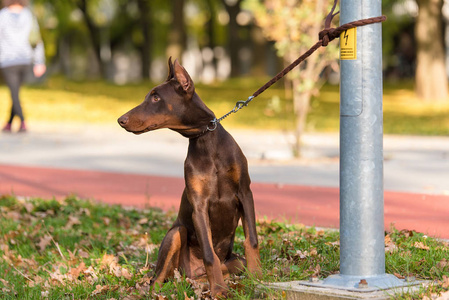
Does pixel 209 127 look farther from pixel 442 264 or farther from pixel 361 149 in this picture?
pixel 442 264

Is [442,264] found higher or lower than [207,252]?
lower

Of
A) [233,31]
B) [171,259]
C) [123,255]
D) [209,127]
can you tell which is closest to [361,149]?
[209,127]

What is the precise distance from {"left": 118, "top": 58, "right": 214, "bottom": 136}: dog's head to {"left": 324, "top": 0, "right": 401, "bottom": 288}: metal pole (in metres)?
0.84

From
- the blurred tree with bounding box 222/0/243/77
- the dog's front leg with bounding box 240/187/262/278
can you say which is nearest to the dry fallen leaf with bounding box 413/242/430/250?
the dog's front leg with bounding box 240/187/262/278

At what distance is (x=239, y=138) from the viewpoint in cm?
1530

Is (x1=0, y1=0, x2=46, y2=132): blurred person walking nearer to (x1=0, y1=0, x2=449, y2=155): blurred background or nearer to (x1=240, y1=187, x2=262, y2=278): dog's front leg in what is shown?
(x1=0, y1=0, x2=449, y2=155): blurred background

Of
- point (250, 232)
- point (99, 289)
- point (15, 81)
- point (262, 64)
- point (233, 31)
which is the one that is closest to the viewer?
point (250, 232)

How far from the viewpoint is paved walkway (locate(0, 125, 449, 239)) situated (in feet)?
26.3

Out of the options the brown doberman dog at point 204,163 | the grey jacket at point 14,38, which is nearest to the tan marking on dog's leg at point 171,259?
the brown doberman dog at point 204,163

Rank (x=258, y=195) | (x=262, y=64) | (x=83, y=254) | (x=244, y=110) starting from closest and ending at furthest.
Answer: (x=83, y=254)
(x=258, y=195)
(x=244, y=110)
(x=262, y=64)

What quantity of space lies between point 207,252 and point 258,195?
4.39 m

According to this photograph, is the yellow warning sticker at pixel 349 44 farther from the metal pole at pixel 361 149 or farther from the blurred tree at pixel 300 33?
the blurred tree at pixel 300 33

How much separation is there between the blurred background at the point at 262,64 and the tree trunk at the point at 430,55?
3cm

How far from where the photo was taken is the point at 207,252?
15.1 feet
